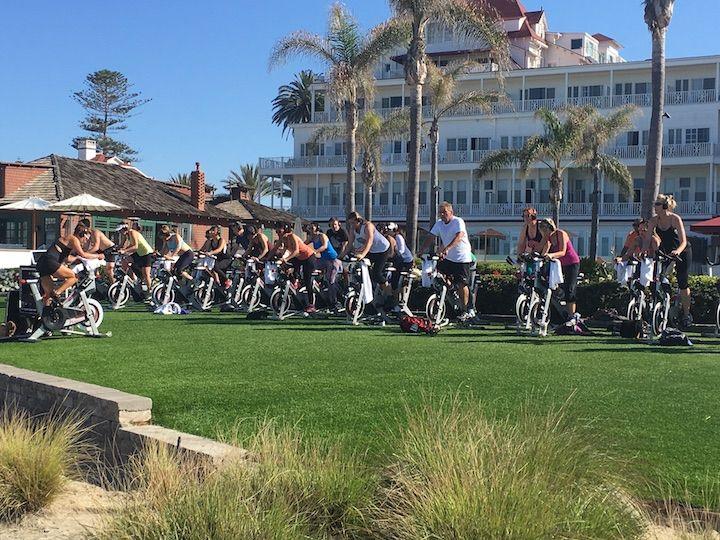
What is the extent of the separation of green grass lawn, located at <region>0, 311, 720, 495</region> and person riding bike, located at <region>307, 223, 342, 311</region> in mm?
3342

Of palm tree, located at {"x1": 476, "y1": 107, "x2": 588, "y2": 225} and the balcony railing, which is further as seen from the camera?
the balcony railing

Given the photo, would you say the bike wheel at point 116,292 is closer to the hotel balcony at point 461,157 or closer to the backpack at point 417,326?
the backpack at point 417,326

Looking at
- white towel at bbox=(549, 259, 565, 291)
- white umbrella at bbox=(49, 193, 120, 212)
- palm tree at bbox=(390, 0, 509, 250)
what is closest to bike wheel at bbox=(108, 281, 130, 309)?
white umbrella at bbox=(49, 193, 120, 212)

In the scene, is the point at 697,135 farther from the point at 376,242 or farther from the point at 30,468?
the point at 30,468

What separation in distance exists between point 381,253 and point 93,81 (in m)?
74.8

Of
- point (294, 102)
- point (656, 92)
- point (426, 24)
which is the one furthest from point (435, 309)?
point (294, 102)

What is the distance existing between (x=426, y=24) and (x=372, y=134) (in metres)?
19.7

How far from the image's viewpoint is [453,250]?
47.0 ft

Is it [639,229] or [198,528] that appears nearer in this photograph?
[198,528]

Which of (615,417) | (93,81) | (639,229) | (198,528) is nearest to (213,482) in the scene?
(198,528)

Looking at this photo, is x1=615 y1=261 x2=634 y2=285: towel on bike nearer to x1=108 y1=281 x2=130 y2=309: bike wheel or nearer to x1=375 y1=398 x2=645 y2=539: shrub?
x1=108 y1=281 x2=130 y2=309: bike wheel

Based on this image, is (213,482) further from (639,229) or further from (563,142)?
(563,142)

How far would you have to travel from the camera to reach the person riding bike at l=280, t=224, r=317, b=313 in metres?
16.5

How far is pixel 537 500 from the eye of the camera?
13.9 ft
